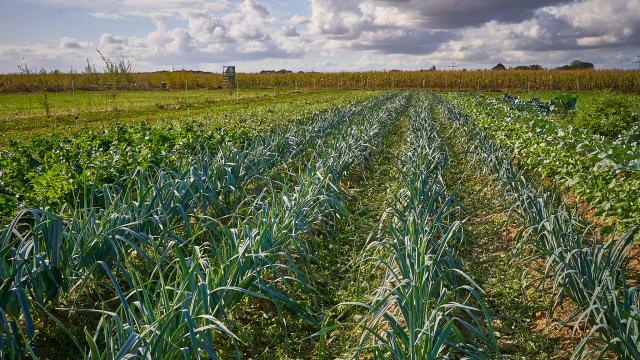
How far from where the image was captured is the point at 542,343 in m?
3.28

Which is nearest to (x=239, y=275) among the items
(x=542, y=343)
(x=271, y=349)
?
(x=271, y=349)

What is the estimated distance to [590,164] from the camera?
5.82 meters

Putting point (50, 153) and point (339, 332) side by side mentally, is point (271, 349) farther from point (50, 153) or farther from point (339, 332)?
point (50, 153)

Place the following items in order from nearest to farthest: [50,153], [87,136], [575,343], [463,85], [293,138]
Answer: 1. [575,343]
2. [50,153]
3. [293,138]
4. [87,136]
5. [463,85]

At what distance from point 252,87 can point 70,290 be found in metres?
52.9

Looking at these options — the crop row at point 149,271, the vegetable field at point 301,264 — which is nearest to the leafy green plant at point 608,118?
the vegetable field at point 301,264

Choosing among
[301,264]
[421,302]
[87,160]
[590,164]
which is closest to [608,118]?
[590,164]

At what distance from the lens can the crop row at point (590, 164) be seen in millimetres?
4684

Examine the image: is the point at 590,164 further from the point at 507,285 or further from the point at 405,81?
the point at 405,81

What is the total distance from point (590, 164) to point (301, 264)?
362 centimetres

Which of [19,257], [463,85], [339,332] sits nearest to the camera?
[19,257]

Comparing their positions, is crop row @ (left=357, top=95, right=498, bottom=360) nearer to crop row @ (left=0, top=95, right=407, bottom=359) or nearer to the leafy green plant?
crop row @ (left=0, top=95, right=407, bottom=359)

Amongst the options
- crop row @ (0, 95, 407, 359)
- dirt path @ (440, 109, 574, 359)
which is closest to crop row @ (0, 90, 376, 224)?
crop row @ (0, 95, 407, 359)

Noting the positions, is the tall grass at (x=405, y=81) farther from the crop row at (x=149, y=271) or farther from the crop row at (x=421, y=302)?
the crop row at (x=421, y=302)
